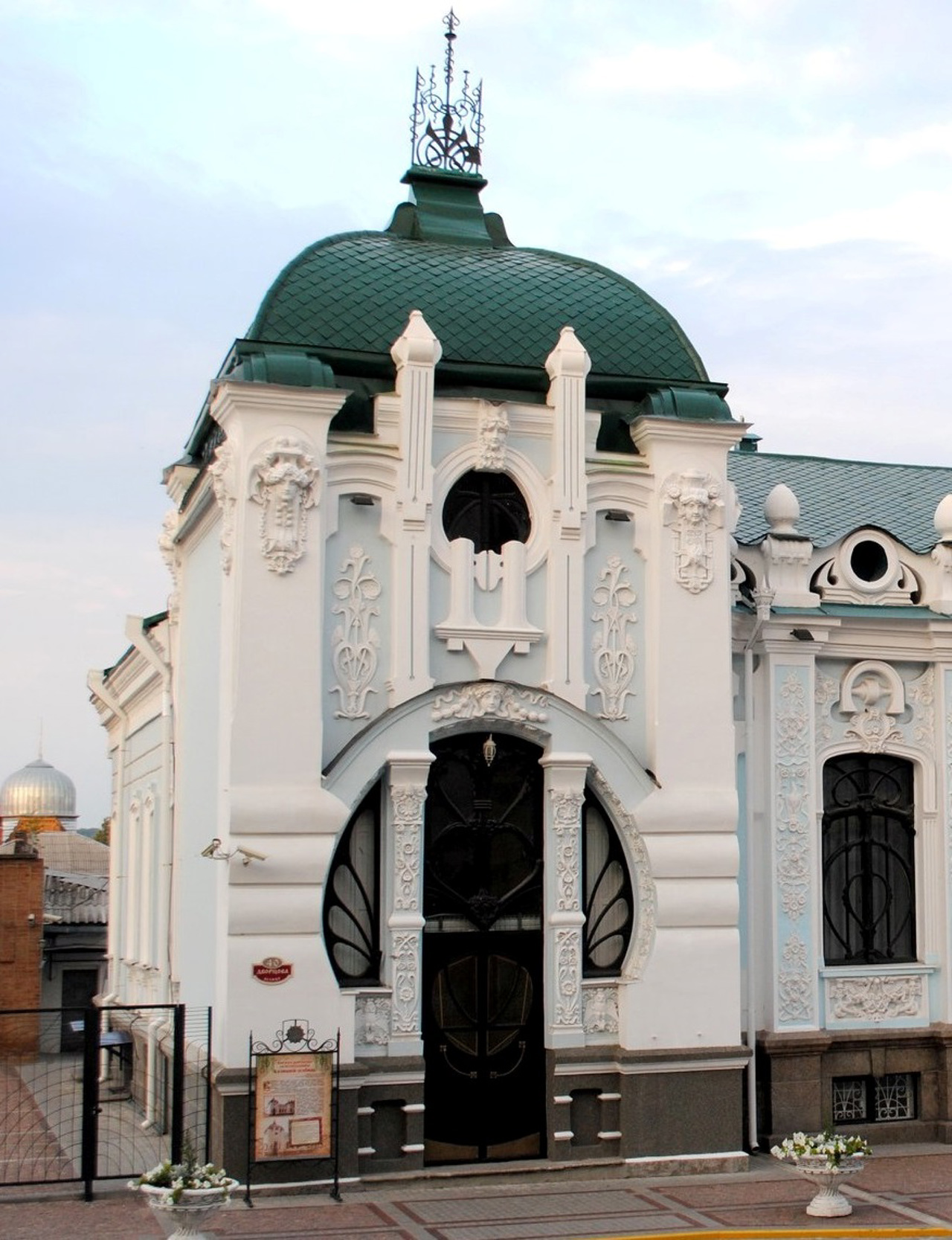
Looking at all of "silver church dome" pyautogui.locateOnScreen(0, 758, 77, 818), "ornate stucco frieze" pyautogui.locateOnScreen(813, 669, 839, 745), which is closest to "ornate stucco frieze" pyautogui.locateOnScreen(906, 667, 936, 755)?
"ornate stucco frieze" pyautogui.locateOnScreen(813, 669, 839, 745)

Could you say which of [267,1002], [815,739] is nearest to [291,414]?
[267,1002]

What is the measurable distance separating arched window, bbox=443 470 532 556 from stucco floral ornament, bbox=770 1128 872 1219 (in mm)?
6256

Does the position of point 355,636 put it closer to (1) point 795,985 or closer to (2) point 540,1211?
(2) point 540,1211

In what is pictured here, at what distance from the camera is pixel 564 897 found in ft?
54.9

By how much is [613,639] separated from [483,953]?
3.33 meters

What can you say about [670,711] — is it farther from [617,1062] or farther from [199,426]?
[199,426]

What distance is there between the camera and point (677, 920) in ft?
55.5

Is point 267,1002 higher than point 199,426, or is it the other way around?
point 199,426

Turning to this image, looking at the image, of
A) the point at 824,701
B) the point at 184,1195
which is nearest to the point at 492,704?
the point at 824,701

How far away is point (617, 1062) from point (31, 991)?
59.2ft

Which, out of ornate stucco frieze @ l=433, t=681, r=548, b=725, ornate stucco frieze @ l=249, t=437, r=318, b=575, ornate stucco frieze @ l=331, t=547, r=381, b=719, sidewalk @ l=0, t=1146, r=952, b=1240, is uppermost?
ornate stucco frieze @ l=249, t=437, r=318, b=575

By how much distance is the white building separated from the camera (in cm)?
1605

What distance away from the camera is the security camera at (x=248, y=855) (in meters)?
15.6

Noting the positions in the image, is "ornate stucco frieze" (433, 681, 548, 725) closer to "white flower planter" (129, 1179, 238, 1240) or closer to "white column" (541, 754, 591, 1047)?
"white column" (541, 754, 591, 1047)
